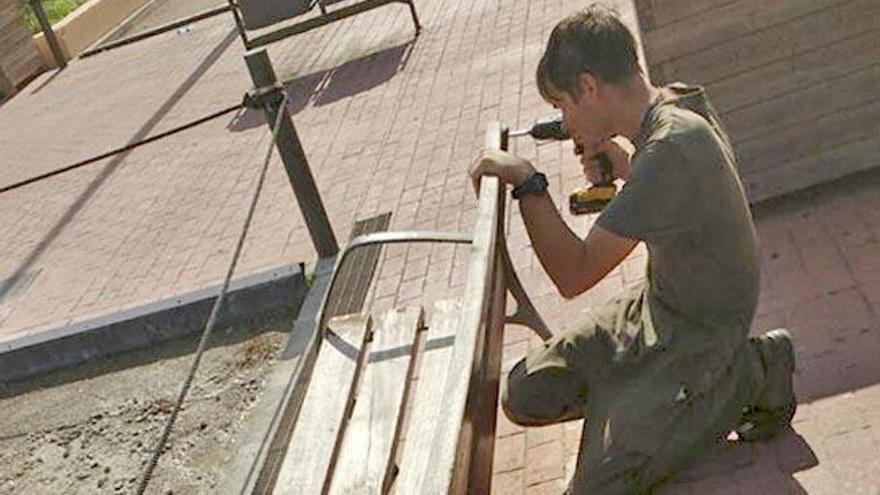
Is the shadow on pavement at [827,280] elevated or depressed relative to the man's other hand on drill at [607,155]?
depressed

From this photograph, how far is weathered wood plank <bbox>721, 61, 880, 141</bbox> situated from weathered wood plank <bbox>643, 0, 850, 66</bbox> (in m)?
0.33

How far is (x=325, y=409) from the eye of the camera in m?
3.29

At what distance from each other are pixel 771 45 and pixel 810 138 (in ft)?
1.55

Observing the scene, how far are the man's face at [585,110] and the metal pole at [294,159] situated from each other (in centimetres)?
321

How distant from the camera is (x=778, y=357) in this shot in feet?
10.2

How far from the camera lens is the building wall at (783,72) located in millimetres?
4523

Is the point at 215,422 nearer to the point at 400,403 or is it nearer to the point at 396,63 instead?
the point at 400,403

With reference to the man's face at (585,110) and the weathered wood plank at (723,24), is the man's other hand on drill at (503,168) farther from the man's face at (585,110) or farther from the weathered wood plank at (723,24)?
the weathered wood plank at (723,24)

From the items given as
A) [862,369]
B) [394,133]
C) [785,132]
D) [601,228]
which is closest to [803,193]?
[785,132]

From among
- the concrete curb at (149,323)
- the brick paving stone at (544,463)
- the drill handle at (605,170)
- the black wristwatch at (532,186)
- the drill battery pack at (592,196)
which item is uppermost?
the black wristwatch at (532,186)

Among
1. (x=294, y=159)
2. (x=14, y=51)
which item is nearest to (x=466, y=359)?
(x=294, y=159)

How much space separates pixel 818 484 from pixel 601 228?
1069 millimetres

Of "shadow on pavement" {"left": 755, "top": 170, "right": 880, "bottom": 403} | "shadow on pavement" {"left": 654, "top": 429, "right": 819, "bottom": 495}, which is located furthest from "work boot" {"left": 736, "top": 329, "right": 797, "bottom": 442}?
"shadow on pavement" {"left": 755, "top": 170, "right": 880, "bottom": 403}

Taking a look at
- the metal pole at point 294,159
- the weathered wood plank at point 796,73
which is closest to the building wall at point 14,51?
the metal pole at point 294,159
